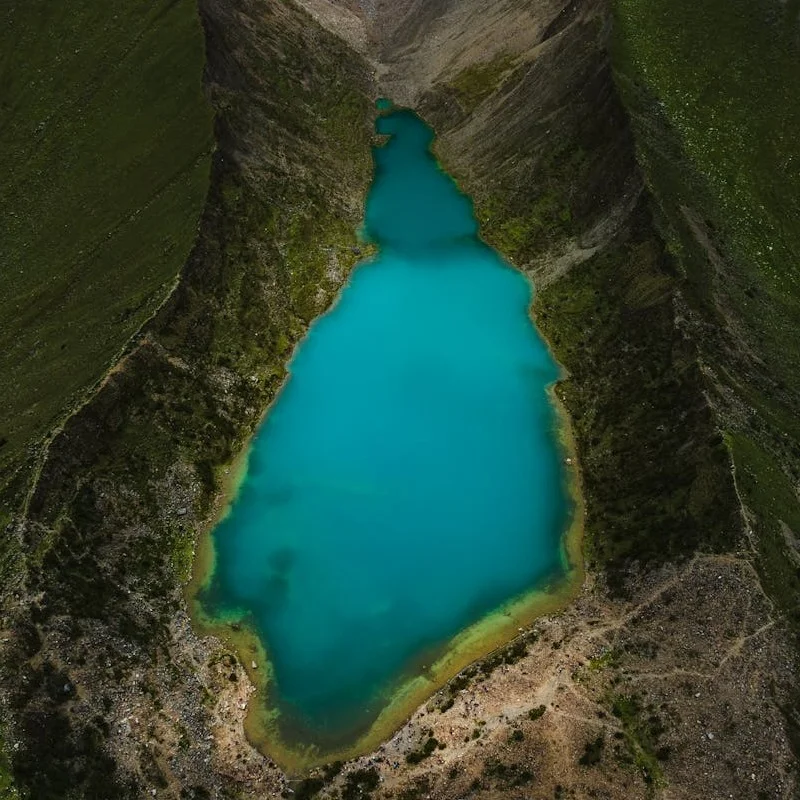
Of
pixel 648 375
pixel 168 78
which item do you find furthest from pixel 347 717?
pixel 168 78

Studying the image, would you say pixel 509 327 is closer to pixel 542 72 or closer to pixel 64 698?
pixel 542 72

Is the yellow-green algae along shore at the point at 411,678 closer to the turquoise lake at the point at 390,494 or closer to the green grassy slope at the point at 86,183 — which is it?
the turquoise lake at the point at 390,494

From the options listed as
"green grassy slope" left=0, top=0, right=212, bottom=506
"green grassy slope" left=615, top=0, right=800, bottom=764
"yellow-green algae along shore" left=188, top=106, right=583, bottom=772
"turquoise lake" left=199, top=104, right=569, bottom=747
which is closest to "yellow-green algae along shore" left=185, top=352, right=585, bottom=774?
"yellow-green algae along shore" left=188, top=106, right=583, bottom=772

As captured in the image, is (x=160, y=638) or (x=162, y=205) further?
(x=162, y=205)

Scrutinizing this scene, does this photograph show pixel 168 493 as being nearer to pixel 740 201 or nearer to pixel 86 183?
pixel 86 183

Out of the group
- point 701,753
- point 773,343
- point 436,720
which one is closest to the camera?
point 701,753

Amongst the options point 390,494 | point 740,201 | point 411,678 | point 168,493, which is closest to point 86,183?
point 168,493

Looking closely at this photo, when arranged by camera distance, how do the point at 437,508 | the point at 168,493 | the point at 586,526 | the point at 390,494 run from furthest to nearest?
the point at 390,494 → the point at 437,508 → the point at 168,493 → the point at 586,526
